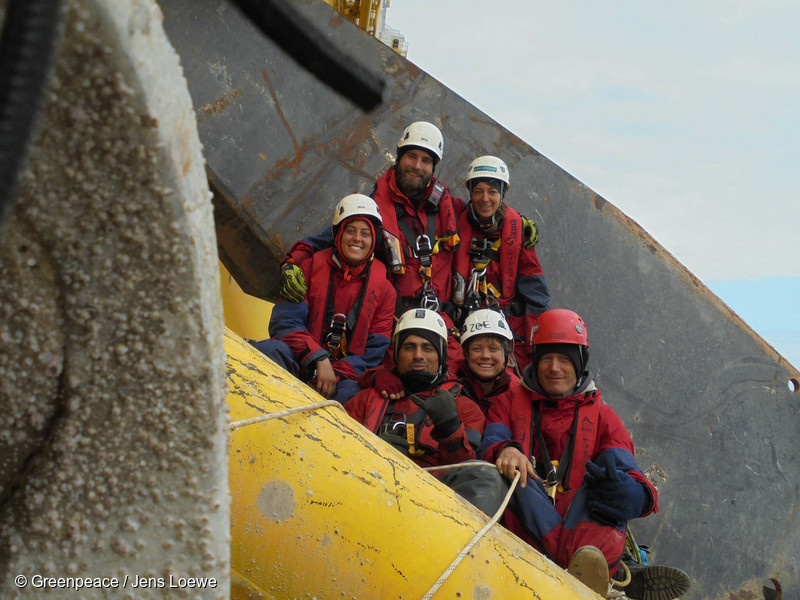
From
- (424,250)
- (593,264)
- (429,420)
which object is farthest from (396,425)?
(593,264)

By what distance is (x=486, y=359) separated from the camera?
3303 mm

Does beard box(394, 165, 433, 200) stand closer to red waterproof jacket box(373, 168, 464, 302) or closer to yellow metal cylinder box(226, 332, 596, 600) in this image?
red waterproof jacket box(373, 168, 464, 302)

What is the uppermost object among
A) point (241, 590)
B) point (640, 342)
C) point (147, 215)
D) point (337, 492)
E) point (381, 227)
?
point (640, 342)

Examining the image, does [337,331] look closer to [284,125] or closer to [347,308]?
[347,308]

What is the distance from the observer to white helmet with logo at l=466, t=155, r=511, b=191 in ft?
12.9

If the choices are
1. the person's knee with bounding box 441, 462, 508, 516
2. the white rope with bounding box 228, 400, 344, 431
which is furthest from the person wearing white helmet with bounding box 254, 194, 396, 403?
the white rope with bounding box 228, 400, 344, 431

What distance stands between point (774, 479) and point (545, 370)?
75.9 inches

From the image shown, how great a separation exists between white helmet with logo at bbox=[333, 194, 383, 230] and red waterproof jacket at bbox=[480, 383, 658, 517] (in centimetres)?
117

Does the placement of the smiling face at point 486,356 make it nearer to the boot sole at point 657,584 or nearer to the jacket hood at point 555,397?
the jacket hood at point 555,397

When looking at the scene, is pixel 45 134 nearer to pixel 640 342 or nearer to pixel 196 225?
pixel 196 225

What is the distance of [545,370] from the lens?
3.04 meters

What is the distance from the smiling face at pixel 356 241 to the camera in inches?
136

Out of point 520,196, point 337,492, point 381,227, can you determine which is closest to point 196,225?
point 337,492

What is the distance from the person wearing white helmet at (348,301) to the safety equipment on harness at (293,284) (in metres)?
0.05
